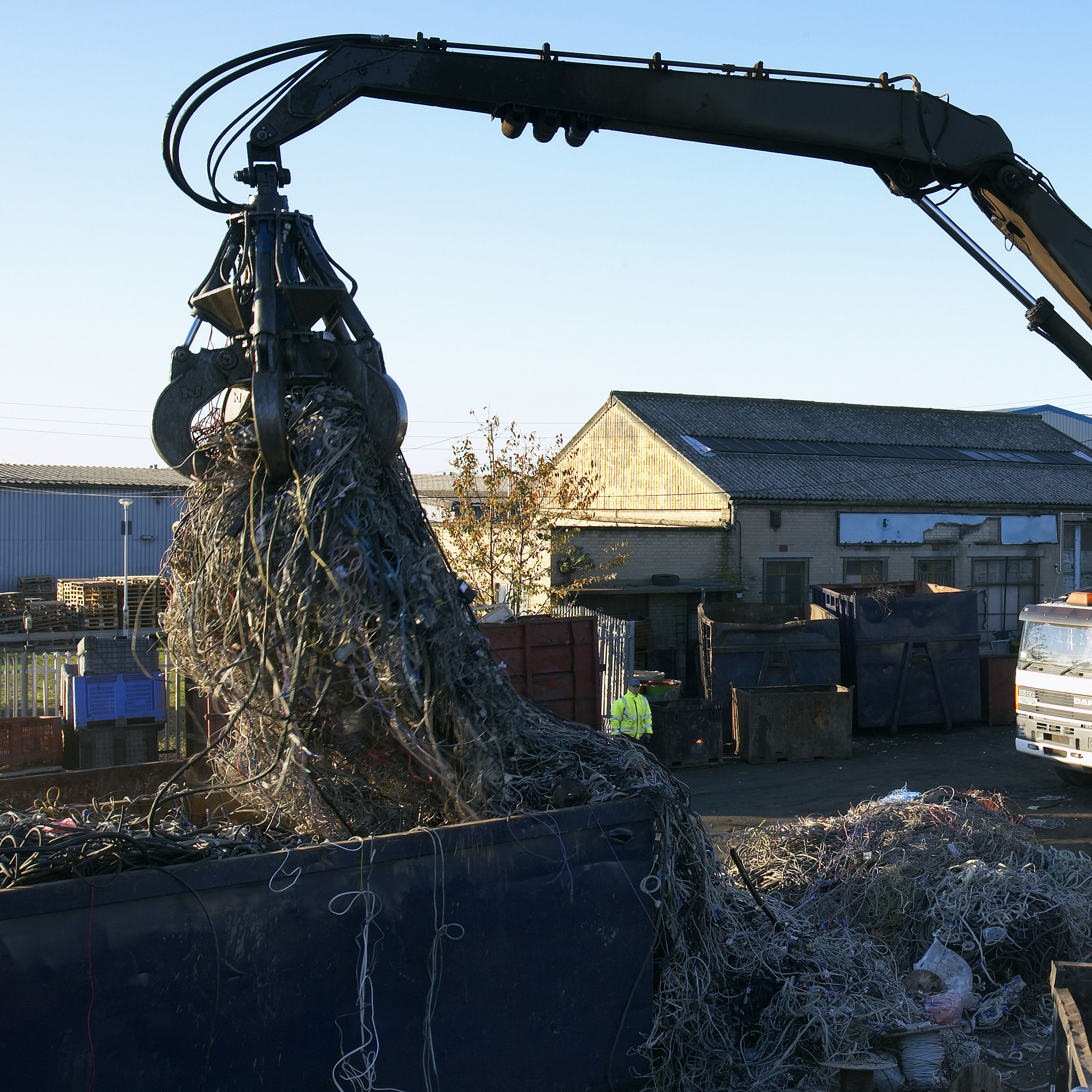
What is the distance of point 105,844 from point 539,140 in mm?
5369

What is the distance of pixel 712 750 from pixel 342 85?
36.3ft

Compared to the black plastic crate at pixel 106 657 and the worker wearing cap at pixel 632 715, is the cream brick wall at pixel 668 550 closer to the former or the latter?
the worker wearing cap at pixel 632 715

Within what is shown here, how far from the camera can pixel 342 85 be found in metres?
6.28

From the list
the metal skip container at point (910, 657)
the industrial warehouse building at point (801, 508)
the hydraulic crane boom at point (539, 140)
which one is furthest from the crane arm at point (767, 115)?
the industrial warehouse building at point (801, 508)

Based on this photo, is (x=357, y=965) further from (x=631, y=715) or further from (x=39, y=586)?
(x=39, y=586)

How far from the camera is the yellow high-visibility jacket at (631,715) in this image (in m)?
13.8

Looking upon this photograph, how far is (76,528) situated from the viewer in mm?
35000

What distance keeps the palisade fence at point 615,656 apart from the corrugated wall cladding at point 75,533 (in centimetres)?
2203

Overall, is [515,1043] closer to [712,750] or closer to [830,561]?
[712,750]

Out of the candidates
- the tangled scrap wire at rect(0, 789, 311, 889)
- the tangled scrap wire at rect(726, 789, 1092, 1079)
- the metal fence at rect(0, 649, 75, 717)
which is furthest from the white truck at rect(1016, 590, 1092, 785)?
the metal fence at rect(0, 649, 75, 717)

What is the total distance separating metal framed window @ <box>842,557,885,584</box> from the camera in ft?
78.5

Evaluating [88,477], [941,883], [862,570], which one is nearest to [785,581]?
[862,570]

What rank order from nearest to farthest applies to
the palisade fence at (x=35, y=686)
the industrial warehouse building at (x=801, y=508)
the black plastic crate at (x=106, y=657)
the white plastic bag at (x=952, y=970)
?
the white plastic bag at (x=952, y=970) → the black plastic crate at (x=106, y=657) → the palisade fence at (x=35, y=686) → the industrial warehouse building at (x=801, y=508)

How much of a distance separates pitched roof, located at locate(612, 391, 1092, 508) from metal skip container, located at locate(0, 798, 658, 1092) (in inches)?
731
